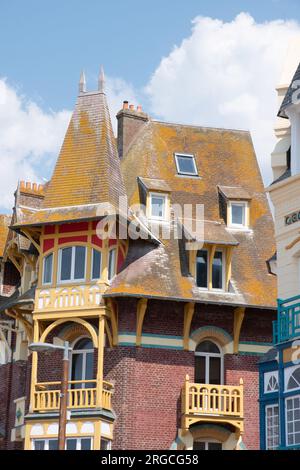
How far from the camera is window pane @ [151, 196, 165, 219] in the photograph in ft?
128

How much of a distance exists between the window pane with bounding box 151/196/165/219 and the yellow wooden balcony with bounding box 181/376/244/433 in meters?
5.77

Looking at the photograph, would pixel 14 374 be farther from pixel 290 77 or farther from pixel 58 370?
pixel 290 77

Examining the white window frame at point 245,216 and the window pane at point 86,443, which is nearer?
the window pane at point 86,443

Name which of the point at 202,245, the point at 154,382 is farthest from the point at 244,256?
the point at 154,382

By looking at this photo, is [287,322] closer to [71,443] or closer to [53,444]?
[71,443]

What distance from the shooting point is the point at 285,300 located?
91.2 ft

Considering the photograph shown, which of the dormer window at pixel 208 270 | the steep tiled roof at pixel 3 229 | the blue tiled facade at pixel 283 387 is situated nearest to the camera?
the blue tiled facade at pixel 283 387

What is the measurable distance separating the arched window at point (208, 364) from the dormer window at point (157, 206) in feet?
14.5

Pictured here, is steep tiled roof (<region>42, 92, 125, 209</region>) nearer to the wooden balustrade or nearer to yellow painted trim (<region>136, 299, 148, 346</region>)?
the wooden balustrade

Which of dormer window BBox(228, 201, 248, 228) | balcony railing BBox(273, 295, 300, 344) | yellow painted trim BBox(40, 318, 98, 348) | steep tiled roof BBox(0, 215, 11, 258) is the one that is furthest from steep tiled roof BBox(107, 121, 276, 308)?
balcony railing BBox(273, 295, 300, 344)

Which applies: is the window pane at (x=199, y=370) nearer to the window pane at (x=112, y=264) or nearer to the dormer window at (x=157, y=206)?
the window pane at (x=112, y=264)

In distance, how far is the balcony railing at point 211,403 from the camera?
3609 cm

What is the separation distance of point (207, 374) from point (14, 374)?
6.98 meters

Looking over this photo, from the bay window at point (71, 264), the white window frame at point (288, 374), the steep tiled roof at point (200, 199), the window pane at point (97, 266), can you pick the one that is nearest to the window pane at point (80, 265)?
the bay window at point (71, 264)
